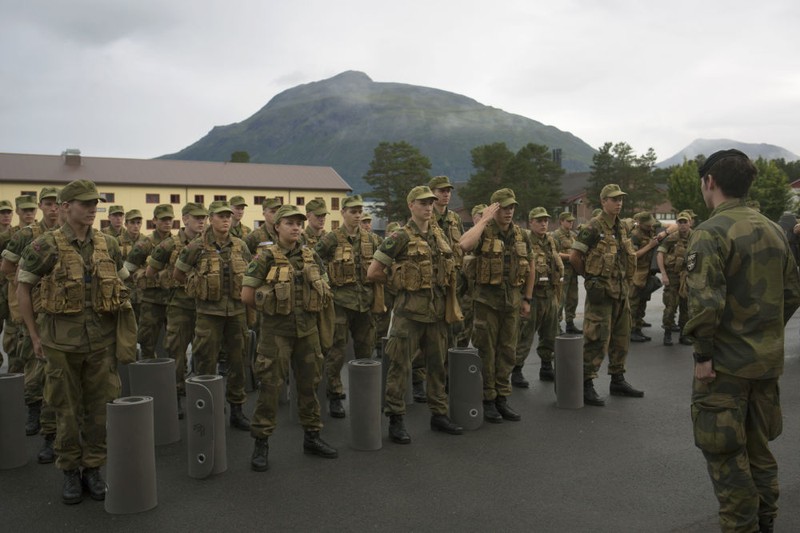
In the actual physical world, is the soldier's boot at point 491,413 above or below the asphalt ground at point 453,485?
above

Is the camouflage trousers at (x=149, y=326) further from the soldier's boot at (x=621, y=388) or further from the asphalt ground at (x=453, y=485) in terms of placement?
the soldier's boot at (x=621, y=388)

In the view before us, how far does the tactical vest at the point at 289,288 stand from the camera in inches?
217

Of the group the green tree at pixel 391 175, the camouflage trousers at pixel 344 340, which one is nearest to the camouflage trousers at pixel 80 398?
the camouflage trousers at pixel 344 340

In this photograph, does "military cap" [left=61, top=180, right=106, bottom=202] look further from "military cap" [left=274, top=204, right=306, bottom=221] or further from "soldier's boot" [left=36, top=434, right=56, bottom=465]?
"soldier's boot" [left=36, top=434, right=56, bottom=465]

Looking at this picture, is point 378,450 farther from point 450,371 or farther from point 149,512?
point 149,512

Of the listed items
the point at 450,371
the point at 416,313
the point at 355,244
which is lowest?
the point at 450,371

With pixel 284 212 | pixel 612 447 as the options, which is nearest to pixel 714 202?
pixel 612 447

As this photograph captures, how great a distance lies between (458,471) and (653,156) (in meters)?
77.7

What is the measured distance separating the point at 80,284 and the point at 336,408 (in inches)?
133

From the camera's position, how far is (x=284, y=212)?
572cm

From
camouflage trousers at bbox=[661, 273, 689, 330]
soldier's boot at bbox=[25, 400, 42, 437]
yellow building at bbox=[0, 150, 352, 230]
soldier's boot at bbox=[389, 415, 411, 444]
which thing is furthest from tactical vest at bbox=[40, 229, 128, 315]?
yellow building at bbox=[0, 150, 352, 230]

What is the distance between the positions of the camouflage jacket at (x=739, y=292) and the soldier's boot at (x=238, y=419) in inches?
185

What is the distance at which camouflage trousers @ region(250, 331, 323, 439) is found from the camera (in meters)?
5.61

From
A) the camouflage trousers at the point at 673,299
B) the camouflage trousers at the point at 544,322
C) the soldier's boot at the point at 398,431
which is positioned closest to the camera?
the soldier's boot at the point at 398,431
